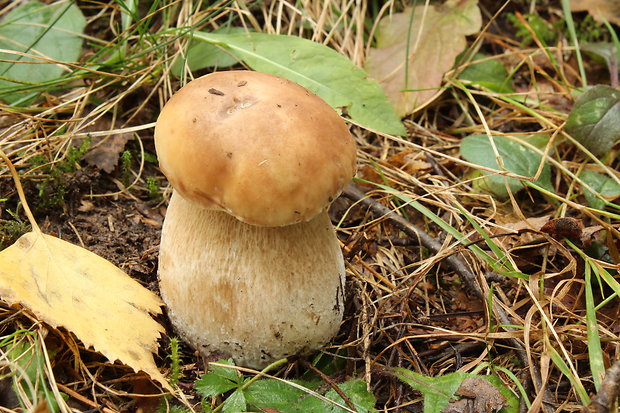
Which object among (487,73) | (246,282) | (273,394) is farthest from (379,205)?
(487,73)

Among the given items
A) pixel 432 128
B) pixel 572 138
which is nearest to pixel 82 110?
pixel 432 128

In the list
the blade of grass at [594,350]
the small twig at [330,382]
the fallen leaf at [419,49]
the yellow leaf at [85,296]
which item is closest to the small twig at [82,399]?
the yellow leaf at [85,296]

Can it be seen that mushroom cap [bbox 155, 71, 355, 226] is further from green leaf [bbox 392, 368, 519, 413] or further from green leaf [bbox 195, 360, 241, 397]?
green leaf [bbox 392, 368, 519, 413]

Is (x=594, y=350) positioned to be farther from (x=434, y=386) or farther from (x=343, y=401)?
(x=343, y=401)

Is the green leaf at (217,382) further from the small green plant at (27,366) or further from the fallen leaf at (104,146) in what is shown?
the fallen leaf at (104,146)

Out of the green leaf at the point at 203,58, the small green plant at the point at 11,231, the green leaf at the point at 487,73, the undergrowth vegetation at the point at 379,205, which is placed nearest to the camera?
the undergrowth vegetation at the point at 379,205

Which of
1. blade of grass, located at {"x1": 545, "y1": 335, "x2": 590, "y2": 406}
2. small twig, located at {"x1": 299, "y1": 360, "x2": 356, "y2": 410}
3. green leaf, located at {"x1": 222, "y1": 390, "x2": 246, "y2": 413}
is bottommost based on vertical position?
small twig, located at {"x1": 299, "y1": 360, "x2": 356, "y2": 410}

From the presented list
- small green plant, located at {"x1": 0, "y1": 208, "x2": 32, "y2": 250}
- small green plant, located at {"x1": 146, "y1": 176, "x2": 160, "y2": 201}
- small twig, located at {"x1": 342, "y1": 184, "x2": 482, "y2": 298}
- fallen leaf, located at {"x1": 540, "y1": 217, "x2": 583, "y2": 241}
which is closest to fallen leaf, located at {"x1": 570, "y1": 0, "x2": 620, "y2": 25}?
fallen leaf, located at {"x1": 540, "y1": 217, "x2": 583, "y2": 241}
